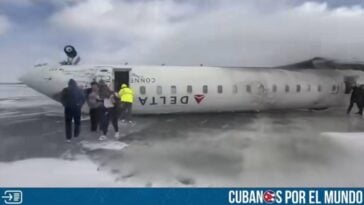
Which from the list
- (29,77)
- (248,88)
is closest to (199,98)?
(248,88)

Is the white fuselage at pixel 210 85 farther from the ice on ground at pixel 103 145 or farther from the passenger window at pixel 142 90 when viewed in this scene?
A: the ice on ground at pixel 103 145

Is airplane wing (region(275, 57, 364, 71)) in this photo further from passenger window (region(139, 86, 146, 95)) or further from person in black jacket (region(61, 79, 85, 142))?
person in black jacket (region(61, 79, 85, 142))

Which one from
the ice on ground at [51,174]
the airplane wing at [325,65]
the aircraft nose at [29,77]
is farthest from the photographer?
the airplane wing at [325,65]

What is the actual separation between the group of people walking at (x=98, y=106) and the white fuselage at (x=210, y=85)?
0.19ft

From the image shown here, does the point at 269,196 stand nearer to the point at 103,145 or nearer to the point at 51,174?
the point at 103,145

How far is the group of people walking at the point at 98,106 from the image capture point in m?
2.92

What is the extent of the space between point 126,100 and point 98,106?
19 centimetres

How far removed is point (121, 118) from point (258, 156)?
91 centimetres

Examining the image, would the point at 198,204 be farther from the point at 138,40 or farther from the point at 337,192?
the point at 138,40

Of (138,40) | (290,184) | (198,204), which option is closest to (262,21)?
(138,40)

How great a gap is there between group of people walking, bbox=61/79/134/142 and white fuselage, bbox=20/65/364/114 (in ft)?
0.19

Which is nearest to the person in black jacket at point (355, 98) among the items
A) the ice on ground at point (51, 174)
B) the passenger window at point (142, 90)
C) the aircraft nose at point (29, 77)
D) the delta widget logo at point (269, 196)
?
the delta widget logo at point (269, 196)

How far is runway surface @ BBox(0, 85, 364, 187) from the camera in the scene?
2.83 meters

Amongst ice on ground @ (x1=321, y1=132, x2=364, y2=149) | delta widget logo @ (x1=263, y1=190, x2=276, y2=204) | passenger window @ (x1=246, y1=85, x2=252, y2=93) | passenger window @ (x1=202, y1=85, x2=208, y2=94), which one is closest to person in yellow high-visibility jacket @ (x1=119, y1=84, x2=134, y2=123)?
passenger window @ (x1=202, y1=85, x2=208, y2=94)
